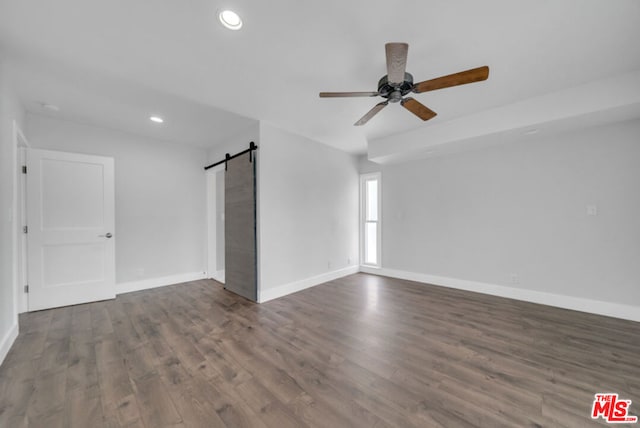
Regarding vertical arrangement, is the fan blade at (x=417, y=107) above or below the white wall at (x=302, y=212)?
above

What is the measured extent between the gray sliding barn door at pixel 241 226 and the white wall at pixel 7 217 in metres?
2.29

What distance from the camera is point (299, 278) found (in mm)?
4125

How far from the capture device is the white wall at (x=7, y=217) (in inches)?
84.9

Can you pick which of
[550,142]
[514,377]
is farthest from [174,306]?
[550,142]

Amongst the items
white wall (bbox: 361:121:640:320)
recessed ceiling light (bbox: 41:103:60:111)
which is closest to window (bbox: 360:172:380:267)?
white wall (bbox: 361:121:640:320)

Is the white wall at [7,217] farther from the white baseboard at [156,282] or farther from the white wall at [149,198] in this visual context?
the white baseboard at [156,282]

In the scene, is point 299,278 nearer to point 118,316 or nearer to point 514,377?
point 118,316

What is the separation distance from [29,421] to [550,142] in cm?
583

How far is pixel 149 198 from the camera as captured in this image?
424 centimetres

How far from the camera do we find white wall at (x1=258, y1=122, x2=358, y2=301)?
366 cm

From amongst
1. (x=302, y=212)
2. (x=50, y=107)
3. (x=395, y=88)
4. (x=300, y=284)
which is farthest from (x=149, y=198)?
(x=395, y=88)

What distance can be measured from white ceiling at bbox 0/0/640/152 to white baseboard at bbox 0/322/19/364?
98.6 inches

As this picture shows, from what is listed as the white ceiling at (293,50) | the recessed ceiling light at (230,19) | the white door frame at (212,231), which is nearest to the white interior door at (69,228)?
the white ceiling at (293,50)

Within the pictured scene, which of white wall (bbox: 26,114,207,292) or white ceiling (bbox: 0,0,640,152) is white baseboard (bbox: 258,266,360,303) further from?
white ceiling (bbox: 0,0,640,152)
